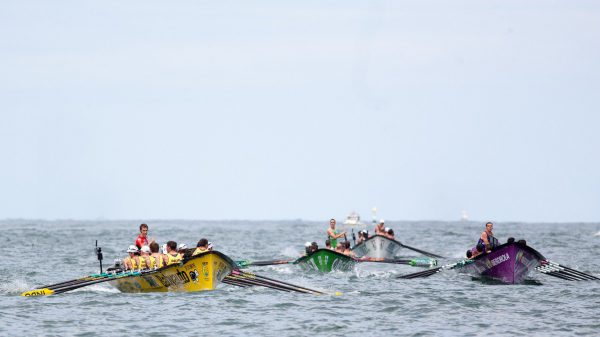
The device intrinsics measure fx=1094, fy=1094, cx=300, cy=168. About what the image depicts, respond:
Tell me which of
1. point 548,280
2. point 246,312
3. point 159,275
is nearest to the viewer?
point 246,312

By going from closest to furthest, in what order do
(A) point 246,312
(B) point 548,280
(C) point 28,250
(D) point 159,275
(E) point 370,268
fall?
(A) point 246,312 < (D) point 159,275 < (B) point 548,280 < (E) point 370,268 < (C) point 28,250

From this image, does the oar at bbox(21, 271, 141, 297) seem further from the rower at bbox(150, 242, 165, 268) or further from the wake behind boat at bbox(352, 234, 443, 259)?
the wake behind boat at bbox(352, 234, 443, 259)

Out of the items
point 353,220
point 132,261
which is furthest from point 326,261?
point 353,220

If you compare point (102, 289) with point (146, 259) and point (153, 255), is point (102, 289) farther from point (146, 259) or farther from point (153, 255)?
point (153, 255)

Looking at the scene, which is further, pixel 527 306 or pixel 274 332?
pixel 527 306

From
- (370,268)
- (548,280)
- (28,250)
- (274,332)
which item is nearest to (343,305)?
(274,332)

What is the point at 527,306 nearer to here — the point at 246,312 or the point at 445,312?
the point at 445,312

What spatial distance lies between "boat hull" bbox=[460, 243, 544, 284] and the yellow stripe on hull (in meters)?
8.97

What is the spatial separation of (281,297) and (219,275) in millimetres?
1909

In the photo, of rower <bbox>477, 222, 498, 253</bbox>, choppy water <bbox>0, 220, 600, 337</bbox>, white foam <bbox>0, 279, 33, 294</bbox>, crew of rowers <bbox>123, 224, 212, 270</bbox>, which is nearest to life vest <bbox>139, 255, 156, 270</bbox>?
crew of rowers <bbox>123, 224, 212, 270</bbox>

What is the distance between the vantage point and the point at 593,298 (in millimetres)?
30594

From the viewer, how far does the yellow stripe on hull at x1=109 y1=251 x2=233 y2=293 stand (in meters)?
29.2

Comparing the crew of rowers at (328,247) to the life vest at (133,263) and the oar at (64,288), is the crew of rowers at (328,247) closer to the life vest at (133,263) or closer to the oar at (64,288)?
the life vest at (133,263)

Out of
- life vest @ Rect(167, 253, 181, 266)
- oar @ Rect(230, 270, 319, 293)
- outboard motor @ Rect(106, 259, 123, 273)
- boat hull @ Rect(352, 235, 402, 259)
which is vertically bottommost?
oar @ Rect(230, 270, 319, 293)
